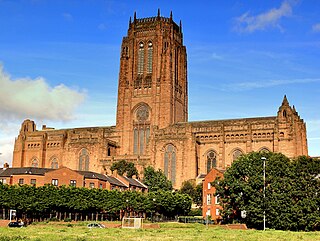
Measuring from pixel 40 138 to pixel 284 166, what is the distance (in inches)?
3465

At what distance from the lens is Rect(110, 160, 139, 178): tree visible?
347 ft

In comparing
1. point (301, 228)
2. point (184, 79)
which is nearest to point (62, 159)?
point (184, 79)

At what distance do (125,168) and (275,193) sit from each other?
53813 mm

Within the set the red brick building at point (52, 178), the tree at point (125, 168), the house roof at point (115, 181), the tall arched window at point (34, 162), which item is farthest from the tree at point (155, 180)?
the tall arched window at point (34, 162)

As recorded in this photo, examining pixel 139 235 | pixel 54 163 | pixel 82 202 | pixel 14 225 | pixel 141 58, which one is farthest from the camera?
pixel 54 163

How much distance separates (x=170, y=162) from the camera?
367 feet

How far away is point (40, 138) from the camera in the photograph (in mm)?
134625

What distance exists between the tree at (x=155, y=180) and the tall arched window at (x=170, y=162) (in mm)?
6422

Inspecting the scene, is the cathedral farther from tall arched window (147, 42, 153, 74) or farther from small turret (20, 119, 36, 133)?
small turret (20, 119, 36, 133)

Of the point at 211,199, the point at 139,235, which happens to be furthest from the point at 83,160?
the point at 139,235

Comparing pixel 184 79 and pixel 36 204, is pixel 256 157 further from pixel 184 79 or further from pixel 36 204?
pixel 184 79

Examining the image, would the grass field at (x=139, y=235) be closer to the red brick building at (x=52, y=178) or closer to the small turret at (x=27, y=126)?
the red brick building at (x=52, y=178)

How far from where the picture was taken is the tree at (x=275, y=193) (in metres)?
54.9

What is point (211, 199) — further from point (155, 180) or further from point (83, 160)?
point (83, 160)
